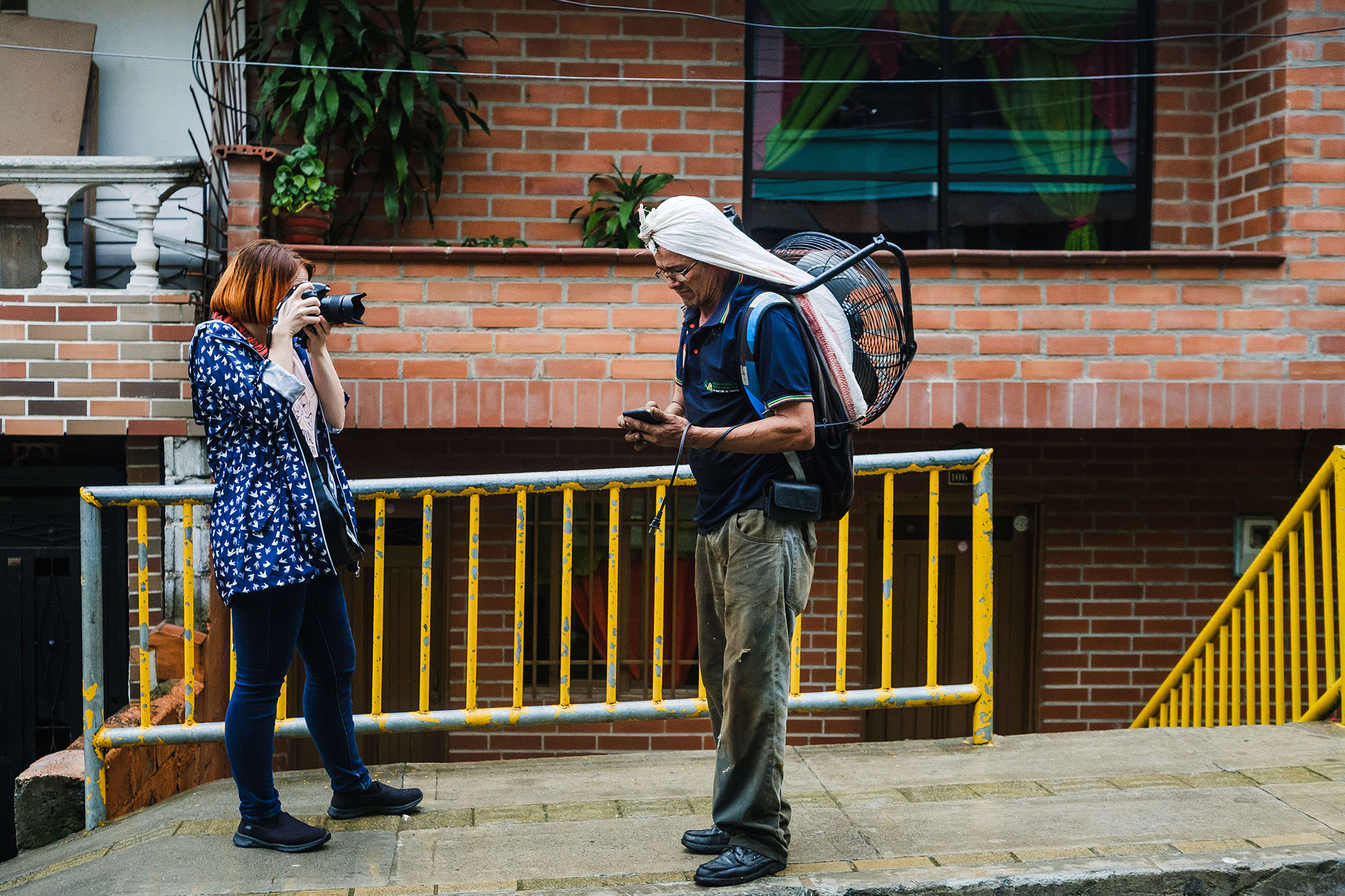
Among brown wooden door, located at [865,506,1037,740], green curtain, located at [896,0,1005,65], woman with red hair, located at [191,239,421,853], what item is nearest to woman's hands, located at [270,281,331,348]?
woman with red hair, located at [191,239,421,853]

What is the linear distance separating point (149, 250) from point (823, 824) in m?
4.04

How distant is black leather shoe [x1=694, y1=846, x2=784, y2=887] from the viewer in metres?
3.00

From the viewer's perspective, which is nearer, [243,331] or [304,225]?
[243,331]

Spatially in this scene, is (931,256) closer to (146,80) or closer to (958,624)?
(958,624)

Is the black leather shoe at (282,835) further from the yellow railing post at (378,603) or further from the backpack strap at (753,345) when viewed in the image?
the backpack strap at (753,345)

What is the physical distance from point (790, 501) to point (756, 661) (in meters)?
0.43

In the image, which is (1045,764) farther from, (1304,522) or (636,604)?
(636,604)

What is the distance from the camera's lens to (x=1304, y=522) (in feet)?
14.7

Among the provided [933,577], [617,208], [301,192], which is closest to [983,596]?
[933,577]

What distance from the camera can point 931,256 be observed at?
18.3 ft

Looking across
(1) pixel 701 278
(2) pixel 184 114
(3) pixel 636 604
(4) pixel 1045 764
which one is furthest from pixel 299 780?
(2) pixel 184 114

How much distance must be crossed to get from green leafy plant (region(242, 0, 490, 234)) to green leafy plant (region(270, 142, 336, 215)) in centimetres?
14

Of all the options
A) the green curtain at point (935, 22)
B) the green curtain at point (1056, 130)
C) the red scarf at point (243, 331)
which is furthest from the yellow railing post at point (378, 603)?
the green curtain at point (1056, 130)

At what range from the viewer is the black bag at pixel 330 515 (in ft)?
10.6
